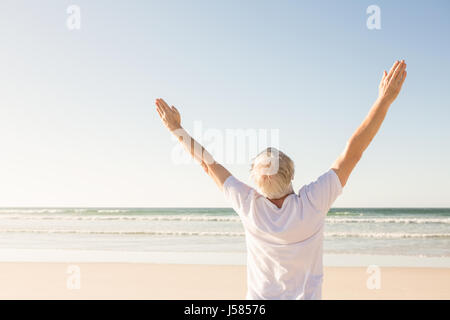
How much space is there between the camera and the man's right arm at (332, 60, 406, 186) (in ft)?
5.91

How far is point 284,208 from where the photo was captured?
1762 mm

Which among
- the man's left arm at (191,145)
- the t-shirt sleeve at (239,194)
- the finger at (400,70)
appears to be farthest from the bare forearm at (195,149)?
the finger at (400,70)

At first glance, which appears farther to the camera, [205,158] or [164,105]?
[164,105]

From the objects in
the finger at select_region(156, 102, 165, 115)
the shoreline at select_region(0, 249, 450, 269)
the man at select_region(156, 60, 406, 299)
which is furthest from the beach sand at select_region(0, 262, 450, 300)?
the man at select_region(156, 60, 406, 299)

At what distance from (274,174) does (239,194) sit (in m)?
0.18

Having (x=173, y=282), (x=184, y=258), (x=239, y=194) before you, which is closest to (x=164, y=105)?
(x=239, y=194)

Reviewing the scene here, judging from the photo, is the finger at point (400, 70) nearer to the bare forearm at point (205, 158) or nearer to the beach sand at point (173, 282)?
the bare forearm at point (205, 158)

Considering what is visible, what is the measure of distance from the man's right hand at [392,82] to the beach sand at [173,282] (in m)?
5.55

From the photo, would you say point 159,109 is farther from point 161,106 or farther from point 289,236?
point 289,236

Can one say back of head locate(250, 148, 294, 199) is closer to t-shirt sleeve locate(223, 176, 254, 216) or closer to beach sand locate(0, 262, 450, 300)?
t-shirt sleeve locate(223, 176, 254, 216)

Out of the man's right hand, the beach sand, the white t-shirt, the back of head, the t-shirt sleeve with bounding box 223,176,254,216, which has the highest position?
the man's right hand

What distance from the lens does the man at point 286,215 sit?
5.69 ft

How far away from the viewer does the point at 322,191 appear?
5.68 feet
